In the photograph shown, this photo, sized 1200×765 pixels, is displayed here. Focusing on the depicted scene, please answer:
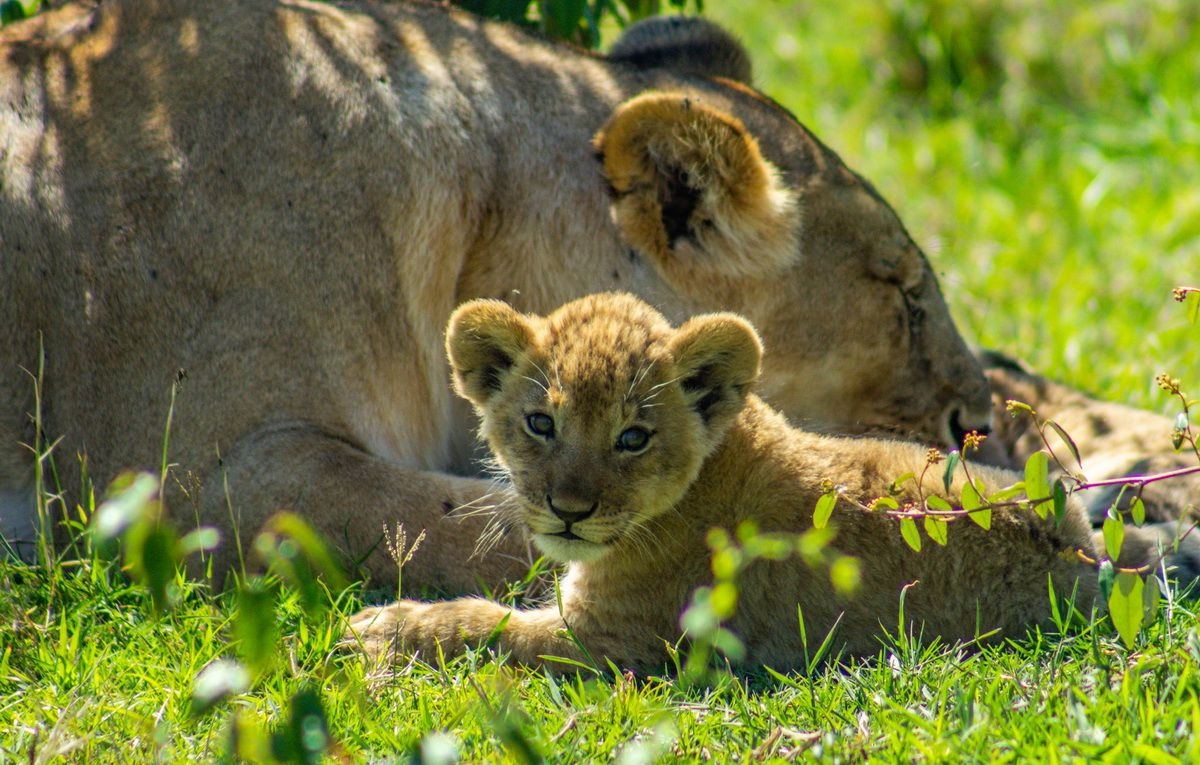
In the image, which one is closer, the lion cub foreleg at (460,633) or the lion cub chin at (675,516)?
the lion cub chin at (675,516)

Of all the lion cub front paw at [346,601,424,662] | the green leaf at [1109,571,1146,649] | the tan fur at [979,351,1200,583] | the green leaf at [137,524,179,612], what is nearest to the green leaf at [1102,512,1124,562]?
the green leaf at [1109,571,1146,649]

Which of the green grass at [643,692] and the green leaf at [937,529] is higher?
the green leaf at [937,529]

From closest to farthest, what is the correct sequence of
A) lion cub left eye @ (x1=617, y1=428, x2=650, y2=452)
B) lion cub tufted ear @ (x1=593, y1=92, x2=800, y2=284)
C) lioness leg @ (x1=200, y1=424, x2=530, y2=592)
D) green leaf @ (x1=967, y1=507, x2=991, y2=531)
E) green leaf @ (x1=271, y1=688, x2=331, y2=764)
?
green leaf @ (x1=271, y1=688, x2=331, y2=764)
green leaf @ (x1=967, y1=507, x2=991, y2=531)
lion cub left eye @ (x1=617, y1=428, x2=650, y2=452)
lioness leg @ (x1=200, y1=424, x2=530, y2=592)
lion cub tufted ear @ (x1=593, y1=92, x2=800, y2=284)

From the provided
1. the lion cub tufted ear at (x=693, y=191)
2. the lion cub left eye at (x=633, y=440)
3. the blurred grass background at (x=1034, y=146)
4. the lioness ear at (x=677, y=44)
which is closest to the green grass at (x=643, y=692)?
the blurred grass background at (x=1034, y=146)

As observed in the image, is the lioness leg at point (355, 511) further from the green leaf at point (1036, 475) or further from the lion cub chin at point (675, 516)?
the green leaf at point (1036, 475)

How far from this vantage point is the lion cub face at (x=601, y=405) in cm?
358

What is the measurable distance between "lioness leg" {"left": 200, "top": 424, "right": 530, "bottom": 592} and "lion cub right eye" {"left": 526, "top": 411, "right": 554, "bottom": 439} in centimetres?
68

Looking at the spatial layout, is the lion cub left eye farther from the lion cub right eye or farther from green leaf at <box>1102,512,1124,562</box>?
green leaf at <box>1102,512,1124,562</box>

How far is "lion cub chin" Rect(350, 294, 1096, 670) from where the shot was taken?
3609 millimetres

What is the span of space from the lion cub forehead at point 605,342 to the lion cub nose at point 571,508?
0.29 meters

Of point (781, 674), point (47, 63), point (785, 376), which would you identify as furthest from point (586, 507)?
point (47, 63)

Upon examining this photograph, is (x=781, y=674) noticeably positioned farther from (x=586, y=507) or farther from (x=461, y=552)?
(x=461, y=552)

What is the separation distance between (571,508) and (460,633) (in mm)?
557

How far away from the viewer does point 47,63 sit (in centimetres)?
482
